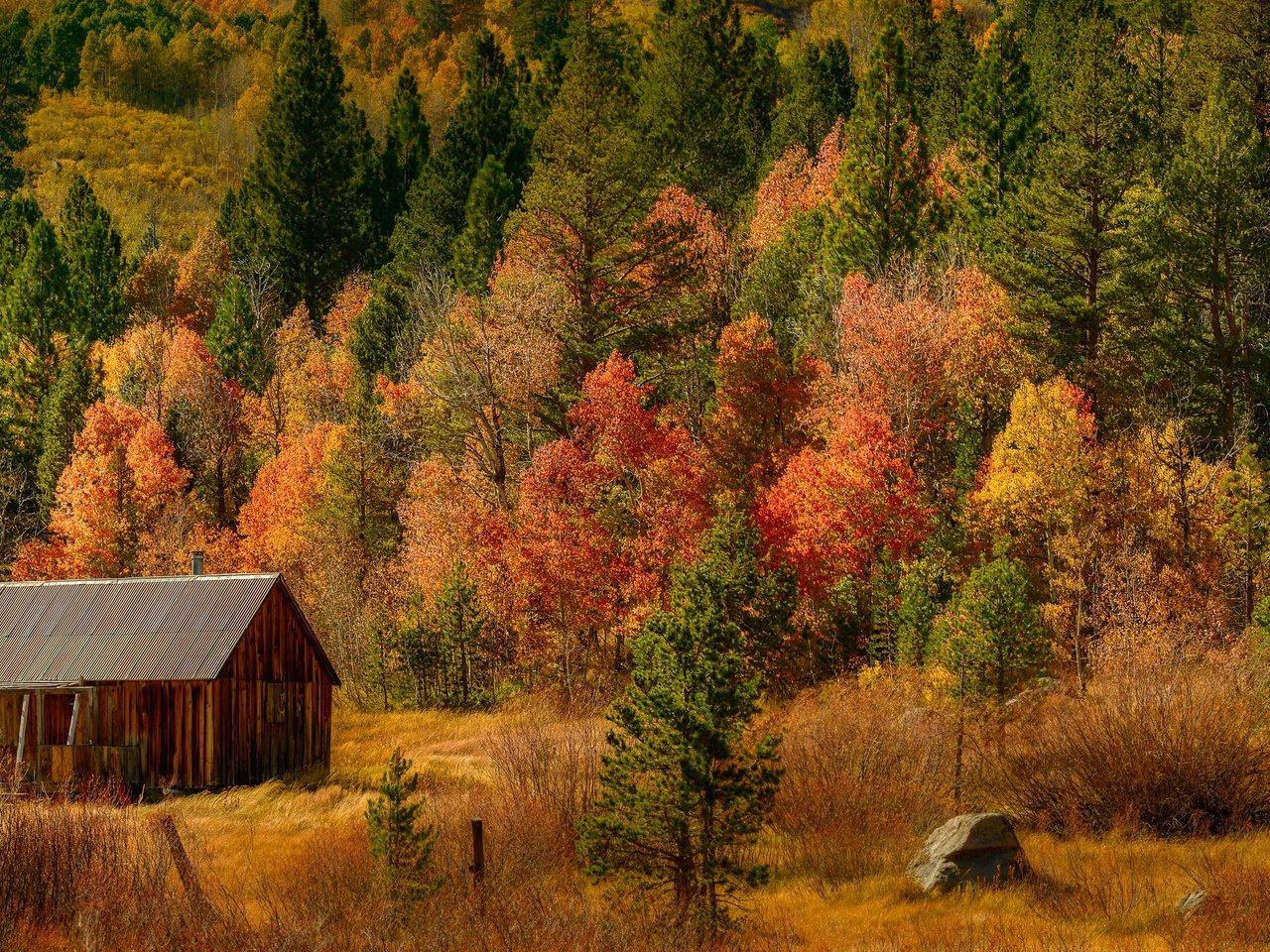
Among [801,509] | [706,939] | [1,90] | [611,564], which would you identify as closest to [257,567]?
[611,564]

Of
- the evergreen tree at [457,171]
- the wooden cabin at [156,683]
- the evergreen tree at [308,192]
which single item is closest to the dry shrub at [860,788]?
the wooden cabin at [156,683]

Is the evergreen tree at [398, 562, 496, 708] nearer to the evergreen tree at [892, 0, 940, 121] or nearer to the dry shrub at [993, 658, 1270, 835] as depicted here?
the dry shrub at [993, 658, 1270, 835]

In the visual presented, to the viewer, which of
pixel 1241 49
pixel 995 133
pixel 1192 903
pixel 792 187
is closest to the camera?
pixel 1192 903

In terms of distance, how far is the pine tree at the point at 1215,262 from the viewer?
40938 millimetres

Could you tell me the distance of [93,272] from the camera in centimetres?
7788

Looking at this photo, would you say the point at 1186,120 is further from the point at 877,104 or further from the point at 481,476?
the point at 481,476

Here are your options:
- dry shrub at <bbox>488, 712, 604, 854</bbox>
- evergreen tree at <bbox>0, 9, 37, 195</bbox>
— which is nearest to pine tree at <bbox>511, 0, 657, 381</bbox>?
dry shrub at <bbox>488, 712, 604, 854</bbox>

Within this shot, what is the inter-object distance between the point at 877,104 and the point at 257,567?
32.0 meters

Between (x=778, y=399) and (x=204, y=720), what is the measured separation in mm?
24558

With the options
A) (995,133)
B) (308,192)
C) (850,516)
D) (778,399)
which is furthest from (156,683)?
(308,192)

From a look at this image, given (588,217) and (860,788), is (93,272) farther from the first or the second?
(860,788)

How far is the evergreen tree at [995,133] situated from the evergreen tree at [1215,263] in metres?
8.76

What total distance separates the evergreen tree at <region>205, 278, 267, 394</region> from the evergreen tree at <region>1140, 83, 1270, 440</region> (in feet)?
147

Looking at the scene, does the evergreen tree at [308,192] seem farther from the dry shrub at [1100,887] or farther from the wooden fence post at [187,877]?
the dry shrub at [1100,887]
